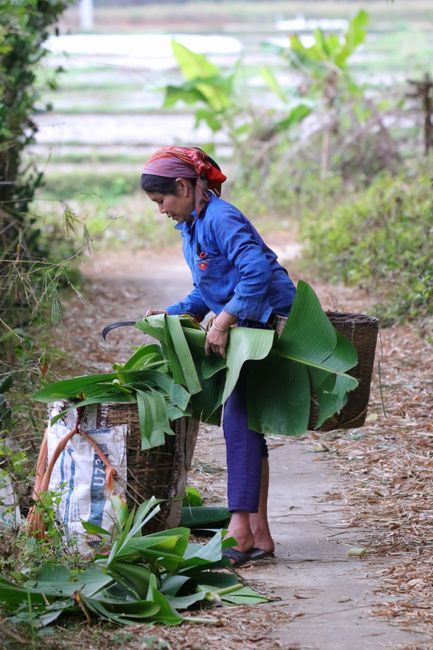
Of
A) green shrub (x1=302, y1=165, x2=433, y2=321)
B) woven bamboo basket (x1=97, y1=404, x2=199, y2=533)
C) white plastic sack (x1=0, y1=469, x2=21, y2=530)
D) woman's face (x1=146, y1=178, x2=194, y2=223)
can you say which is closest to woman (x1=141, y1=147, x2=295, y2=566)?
woman's face (x1=146, y1=178, x2=194, y2=223)

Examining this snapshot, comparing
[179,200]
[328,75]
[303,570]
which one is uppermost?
[328,75]

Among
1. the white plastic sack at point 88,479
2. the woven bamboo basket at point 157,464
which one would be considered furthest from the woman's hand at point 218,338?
the white plastic sack at point 88,479

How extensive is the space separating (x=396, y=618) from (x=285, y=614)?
349 mm

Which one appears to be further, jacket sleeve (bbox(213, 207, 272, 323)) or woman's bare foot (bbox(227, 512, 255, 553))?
woman's bare foot (bbox(227, 512, 255, 553))

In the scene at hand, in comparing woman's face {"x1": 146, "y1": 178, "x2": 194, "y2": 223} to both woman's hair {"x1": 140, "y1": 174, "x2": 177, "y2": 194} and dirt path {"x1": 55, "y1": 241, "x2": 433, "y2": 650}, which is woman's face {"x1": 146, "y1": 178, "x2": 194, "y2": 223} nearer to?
woman's hair {"x1": 140, "y1": 174, "x2": 177, "y2": 194}

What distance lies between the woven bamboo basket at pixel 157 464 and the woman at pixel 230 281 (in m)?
0.18

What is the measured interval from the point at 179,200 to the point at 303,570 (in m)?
1.42

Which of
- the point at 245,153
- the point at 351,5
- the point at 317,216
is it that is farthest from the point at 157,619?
the point at 351,5

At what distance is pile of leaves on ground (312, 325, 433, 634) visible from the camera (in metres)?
3.85

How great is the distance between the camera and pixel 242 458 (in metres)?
4.19

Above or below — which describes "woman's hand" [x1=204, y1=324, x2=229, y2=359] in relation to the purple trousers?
above

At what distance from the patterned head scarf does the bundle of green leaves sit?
47cm

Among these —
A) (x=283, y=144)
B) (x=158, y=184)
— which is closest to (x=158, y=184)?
(x=158, y=184)

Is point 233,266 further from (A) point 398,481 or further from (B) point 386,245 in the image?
(B) point 386,245
